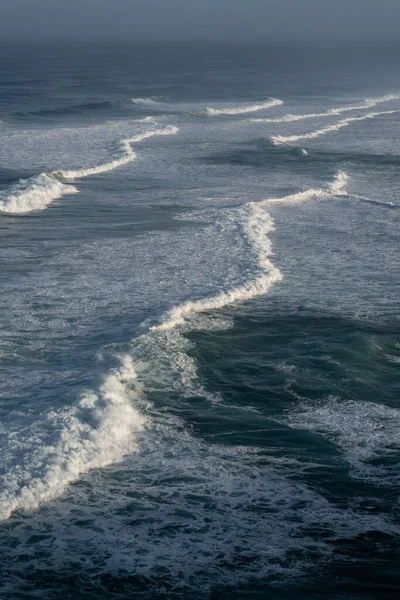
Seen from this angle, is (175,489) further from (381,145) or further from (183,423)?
(381,145)

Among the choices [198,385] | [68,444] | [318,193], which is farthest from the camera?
[318,193]

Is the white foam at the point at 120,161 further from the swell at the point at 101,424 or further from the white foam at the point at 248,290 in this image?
Result: the swell at the point at 101,424

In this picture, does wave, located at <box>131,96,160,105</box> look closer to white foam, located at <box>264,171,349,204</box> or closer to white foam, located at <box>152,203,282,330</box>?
white foam, located at <box>264,171,349,204</box>

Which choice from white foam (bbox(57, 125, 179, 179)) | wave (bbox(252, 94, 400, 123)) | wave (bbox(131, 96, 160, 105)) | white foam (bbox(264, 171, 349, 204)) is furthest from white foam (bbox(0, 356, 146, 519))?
wave (bbox(131, 96, 160, 105))

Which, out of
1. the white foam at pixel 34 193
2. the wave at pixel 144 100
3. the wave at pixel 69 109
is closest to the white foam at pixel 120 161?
the white foam at pixel 34 193

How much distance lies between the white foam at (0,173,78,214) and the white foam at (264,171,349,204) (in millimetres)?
5675

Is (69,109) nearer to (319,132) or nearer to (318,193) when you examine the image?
(319,132)

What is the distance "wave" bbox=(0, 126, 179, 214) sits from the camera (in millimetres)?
22281

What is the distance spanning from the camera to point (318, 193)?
2477 cm

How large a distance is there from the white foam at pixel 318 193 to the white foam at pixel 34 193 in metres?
5.68

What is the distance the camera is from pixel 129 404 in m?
10.4

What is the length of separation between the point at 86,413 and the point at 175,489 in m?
1.93

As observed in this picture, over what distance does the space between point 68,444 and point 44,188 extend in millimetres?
15213

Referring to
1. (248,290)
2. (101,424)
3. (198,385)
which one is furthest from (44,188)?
(101,424)
